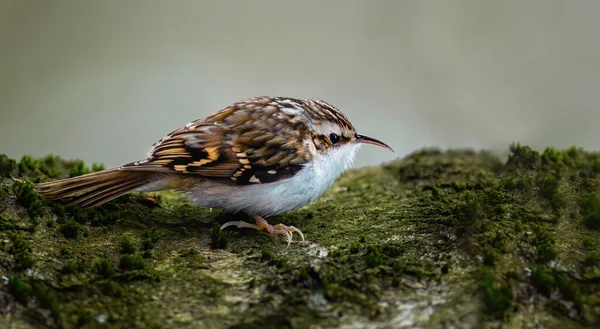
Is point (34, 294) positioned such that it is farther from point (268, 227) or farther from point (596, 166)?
point (596, 166)

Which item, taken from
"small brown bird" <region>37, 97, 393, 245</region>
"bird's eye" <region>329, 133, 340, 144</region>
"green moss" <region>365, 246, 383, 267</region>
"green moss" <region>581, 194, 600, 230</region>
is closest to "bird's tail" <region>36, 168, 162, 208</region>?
"small brown bird" <region>37, 97, 393, 245</region>

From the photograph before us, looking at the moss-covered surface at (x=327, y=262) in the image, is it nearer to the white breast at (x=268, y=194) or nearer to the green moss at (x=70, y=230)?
the green moss at (x=70, y=230)

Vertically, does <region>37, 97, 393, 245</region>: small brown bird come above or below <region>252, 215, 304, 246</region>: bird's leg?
above

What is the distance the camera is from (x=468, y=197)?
11.8 feet

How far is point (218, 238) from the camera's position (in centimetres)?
332

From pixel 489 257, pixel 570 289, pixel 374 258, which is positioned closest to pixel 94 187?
pixel 374 258

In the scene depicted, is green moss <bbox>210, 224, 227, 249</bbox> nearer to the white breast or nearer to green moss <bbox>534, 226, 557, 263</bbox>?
the white breast

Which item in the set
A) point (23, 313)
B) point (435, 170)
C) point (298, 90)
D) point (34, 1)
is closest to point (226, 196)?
point (23, 313)

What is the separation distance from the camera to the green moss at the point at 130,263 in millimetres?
2889

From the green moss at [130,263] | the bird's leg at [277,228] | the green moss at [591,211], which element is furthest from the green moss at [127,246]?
the green moss at [591,211]

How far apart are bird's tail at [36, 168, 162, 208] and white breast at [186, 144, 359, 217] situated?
14.0 inches

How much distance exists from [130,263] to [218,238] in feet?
1.83

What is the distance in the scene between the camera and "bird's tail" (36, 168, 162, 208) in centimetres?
345

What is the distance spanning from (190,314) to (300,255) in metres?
0.74
